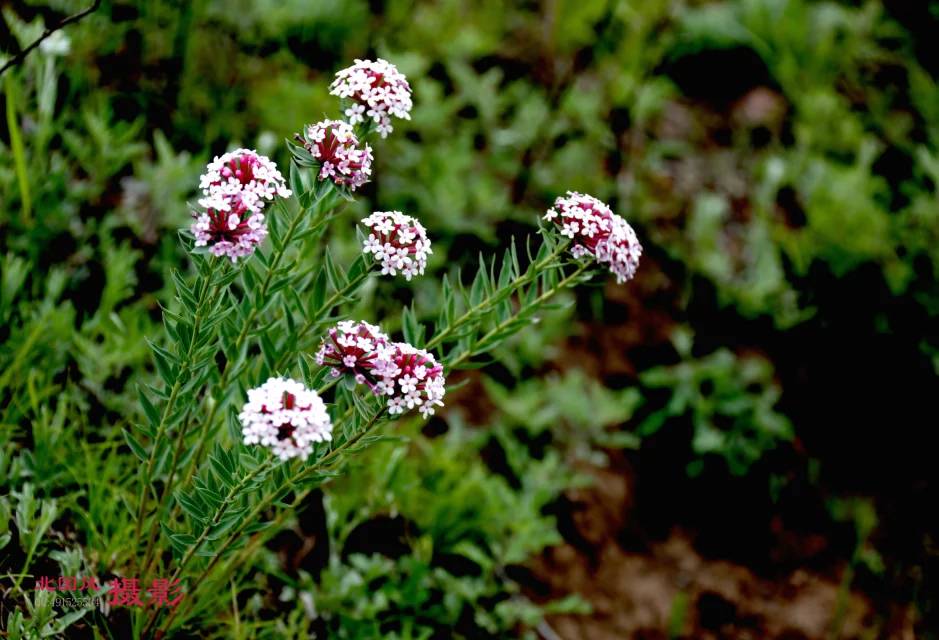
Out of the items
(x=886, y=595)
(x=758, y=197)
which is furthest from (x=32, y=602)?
(x=758, y=197)

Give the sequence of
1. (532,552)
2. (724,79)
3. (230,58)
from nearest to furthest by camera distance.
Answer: (532,552) → (230,58) → (724,79)

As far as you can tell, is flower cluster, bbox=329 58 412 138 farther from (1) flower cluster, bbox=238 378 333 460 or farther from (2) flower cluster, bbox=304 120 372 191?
(1) flower cluster, bbox=238 378 333 460

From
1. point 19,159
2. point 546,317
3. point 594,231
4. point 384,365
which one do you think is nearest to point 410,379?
point 384,365

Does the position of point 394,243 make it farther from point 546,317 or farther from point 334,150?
point 546,317

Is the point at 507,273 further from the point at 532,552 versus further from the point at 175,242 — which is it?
the point at 175,242

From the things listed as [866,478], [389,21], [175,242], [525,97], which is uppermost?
[389,21]

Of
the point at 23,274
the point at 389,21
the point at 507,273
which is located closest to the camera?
the point at 507,273
